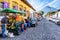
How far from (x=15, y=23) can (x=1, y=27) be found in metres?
1.27

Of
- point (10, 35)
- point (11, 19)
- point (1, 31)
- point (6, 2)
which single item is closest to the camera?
point (10, 35)

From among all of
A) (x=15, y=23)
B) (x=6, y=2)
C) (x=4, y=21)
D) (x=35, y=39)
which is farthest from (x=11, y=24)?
(x=6, y=2)

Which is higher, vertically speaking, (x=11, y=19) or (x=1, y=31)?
(x=11, y=19)

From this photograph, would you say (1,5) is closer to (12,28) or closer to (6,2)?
(6,2)

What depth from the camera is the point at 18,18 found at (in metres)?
15.9

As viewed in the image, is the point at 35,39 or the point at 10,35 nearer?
the point at 35,39

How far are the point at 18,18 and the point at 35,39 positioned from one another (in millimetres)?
4874

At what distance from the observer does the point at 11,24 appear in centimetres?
1459

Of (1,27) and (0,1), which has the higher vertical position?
(0,1)

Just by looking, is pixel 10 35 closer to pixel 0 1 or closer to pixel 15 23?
pixel 15 23

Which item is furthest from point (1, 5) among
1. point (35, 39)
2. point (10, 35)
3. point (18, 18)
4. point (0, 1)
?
A: point (35, 39)

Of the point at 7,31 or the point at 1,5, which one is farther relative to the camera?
the point at 1,5

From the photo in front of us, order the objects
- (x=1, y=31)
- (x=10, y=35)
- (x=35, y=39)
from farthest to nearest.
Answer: (x=1, y=31), (x=10, y=35), (x=35, y=39)

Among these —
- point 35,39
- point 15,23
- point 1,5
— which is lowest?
point 35,39
